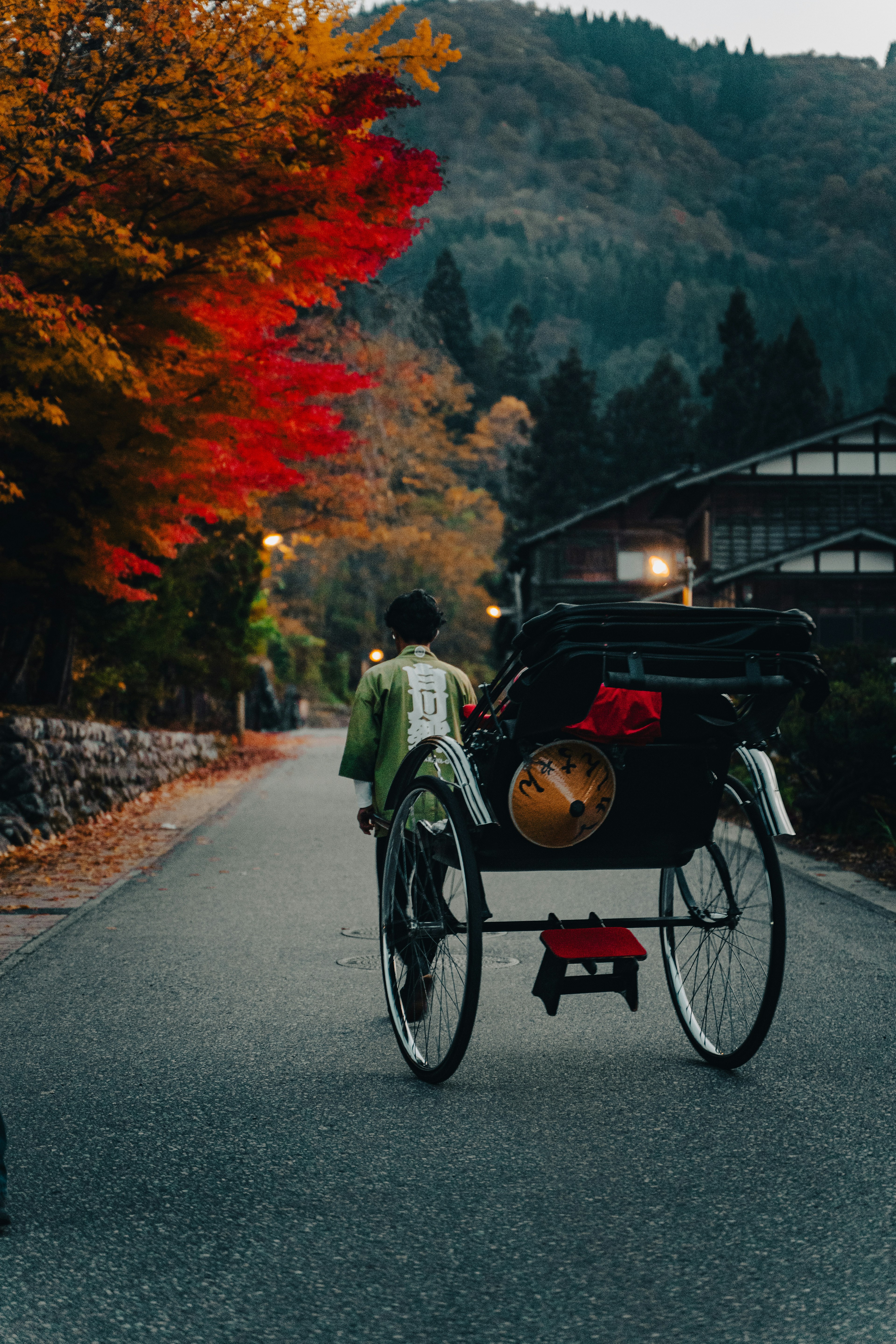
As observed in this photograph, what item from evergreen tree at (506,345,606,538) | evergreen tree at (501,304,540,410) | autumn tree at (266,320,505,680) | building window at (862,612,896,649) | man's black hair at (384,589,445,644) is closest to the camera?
man's black hair at (384,589,445,644)

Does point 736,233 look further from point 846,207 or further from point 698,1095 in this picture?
point 698,1095

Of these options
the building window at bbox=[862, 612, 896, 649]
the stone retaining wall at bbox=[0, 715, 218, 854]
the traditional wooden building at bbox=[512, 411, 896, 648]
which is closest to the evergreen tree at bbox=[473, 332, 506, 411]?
the traditional wooden building at bbox=[512, 411, 896, 648]

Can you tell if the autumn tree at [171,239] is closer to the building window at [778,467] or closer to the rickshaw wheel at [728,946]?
the rickshaw wheel at [728,946]

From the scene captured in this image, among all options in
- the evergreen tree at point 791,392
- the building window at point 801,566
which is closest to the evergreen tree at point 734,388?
the evergreen tree at point 791,392

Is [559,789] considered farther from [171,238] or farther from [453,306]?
[453,306]

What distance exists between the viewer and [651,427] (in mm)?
60500

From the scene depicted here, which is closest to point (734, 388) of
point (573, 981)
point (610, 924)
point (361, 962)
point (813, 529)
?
point (813, 529)

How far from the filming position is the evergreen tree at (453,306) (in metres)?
80.5

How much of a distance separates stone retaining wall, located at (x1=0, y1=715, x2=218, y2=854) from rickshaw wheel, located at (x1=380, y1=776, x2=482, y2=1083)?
6391 millimetres

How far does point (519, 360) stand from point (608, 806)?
84.0 metres

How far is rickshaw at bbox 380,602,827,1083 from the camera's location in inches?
155

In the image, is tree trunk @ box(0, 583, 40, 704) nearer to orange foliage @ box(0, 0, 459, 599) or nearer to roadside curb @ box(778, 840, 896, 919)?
orange foliage @ box(0, 0, 459, 599)

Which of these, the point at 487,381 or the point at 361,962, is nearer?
the point at 361,962

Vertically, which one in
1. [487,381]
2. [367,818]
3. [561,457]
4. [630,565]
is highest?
[487,381]
